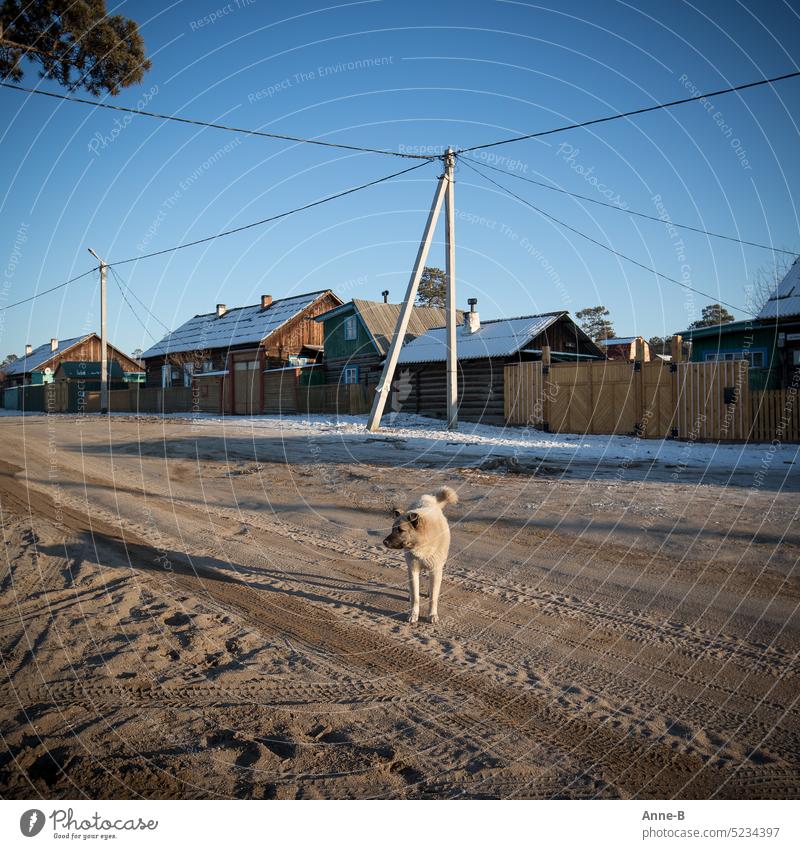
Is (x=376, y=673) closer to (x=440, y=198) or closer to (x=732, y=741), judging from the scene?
(x=732, y=741)

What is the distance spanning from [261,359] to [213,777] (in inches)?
1560

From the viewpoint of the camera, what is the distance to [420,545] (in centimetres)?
502

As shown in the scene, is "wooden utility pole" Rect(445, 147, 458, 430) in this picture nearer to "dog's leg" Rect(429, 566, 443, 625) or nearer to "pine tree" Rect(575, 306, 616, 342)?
"dog's leg" Rect(429, 566, 443, 625)

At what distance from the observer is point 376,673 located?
406 centimetres

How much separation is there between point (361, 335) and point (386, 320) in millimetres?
2091

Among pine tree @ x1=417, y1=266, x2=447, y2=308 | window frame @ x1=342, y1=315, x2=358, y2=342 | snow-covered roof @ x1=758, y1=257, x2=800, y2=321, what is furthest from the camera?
pine tree @ x1=417, y1=266, x2=447, y2=308

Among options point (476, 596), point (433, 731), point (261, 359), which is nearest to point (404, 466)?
point (476, 596)

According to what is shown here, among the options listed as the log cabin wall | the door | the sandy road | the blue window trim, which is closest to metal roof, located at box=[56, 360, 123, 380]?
the door

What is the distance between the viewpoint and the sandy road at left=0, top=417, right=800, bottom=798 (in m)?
3.04

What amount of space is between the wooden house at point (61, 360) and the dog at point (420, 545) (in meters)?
67.7

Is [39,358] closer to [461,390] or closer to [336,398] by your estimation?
[336,398]

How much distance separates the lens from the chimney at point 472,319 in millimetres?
31469

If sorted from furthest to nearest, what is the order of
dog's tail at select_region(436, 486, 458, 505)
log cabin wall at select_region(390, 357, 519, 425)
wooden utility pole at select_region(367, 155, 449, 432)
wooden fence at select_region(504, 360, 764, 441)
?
log cabin wall at select_region(390, 357, 519, 425) → wooden utility pole at select_region(367, 155, 449, 432) → wooden fence at select_region(504, 360, 764, 441) → dog's tail at select_region(436, 486, 458, 505)

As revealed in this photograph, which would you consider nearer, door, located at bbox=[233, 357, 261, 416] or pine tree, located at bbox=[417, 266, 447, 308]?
door, located at bbox=[233, 357, 261, 416]
